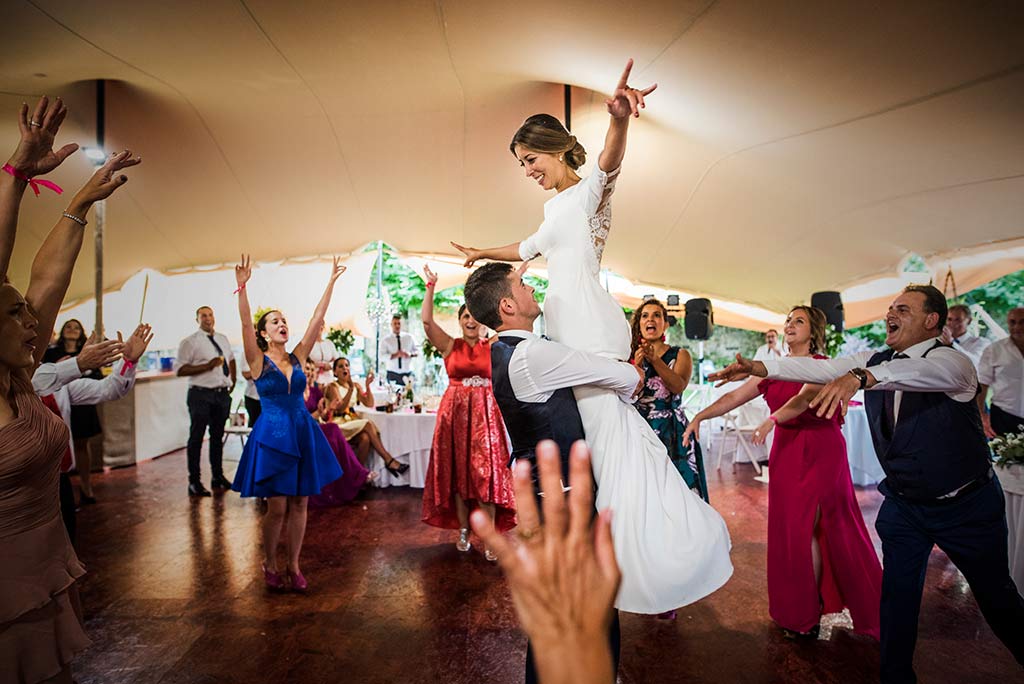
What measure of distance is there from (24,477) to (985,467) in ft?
9.53

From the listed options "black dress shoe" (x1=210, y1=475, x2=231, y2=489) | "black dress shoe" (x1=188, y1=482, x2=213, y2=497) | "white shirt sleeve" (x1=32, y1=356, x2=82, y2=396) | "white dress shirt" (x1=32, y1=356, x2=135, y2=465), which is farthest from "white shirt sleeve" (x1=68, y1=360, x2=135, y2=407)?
"black dress shoe" (x1=210, y1=475, x2=231, y2=489)

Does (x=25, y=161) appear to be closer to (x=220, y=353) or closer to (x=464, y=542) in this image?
(x=464, y=542)

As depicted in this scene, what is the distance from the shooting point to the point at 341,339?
7.04 metres

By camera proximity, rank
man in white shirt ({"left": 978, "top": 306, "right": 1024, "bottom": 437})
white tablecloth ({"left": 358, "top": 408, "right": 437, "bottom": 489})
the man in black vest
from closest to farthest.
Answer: the man in black vest
man in white shirt ({"left": 978, "top": 306, "right": 1024, "bottom": 437})
white tablecloth ({"left": 358, "top": 408, "right": 437, "bottom": 489})

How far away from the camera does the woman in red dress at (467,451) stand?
372cm

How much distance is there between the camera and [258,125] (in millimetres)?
5457

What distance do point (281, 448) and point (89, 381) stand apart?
91cm

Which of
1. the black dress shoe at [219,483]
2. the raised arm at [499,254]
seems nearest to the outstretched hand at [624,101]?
the raised arm at [499,254]

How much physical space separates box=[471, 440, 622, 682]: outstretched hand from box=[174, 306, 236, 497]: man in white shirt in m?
5.63

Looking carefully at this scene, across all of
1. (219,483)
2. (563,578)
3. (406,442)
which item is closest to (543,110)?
(406,442)

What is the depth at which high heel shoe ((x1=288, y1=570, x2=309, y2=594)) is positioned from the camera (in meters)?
3.12

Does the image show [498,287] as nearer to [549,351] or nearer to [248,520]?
[549,351]

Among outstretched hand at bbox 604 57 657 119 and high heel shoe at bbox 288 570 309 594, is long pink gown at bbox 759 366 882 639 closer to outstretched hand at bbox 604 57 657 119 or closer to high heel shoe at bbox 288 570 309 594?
outstretched hand at bbox 604 57 657 119

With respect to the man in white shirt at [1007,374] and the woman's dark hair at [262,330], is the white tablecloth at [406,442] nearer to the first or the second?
the woman's dark hair at [262,330]
